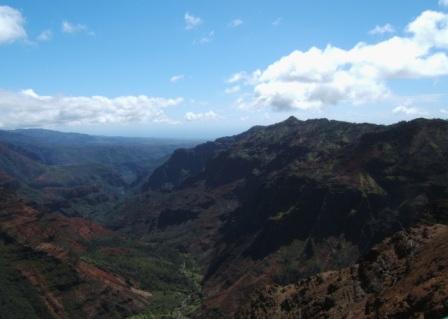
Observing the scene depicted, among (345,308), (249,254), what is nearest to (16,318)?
(249,254)

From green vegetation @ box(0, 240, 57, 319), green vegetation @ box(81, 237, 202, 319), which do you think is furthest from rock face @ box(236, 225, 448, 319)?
green vegetation @ box(0, 240, 57, 319)

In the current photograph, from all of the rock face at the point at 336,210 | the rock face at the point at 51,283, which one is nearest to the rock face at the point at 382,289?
the rock face at the point at 336,210

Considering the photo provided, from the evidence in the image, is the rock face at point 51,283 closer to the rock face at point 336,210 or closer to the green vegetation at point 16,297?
the green vegetation at point 16,297

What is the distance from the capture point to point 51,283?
14612cm

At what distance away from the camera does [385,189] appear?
158m

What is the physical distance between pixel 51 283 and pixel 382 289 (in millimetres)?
105034

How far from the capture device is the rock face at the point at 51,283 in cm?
13912

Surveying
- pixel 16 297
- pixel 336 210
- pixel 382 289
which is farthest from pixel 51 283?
pixel 382 289

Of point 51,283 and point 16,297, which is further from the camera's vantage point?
point 51,283

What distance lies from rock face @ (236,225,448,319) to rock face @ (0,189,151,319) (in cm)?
7028

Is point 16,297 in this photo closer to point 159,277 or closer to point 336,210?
point 159,277

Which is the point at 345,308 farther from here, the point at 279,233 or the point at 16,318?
the point at 279,233

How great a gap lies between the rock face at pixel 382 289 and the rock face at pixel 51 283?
7028 centimetres

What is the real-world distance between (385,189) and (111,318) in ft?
265
